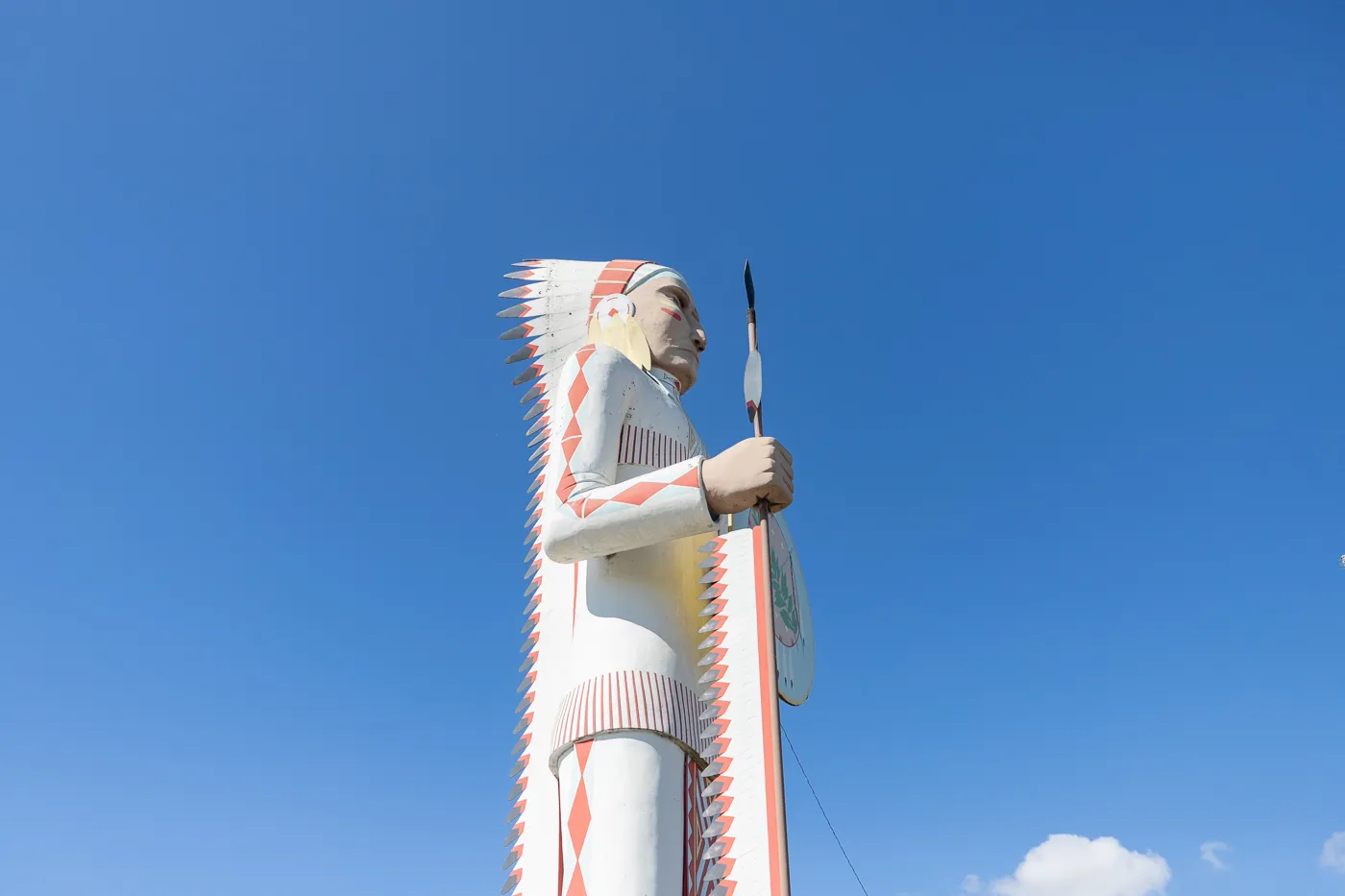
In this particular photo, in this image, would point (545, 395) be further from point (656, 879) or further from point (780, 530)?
point (656, 879)

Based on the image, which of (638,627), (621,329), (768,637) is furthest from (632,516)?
(621,329)

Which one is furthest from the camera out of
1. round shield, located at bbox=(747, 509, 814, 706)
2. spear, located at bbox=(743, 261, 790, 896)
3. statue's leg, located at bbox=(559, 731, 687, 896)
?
round shield, located at bbox=(747, 509, 814, 706)

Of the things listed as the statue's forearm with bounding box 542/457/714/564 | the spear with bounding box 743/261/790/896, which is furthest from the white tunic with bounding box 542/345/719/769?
the spear with bounding box 743/261/790/896

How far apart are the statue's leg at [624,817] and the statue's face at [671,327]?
205 centimetres

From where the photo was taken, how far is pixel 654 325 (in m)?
5.32

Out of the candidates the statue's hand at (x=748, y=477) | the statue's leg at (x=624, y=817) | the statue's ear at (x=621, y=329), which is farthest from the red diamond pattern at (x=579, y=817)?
the statue's ear at (x=621, y=329)

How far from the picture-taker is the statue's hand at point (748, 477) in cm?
392

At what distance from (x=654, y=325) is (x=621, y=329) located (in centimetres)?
18

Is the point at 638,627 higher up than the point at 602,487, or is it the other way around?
the point at 602,487

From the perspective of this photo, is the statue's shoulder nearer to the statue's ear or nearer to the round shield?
the statue's ear

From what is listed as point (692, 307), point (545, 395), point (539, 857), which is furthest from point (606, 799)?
Answer: point (692, 307)

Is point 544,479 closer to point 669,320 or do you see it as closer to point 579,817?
point 669,320

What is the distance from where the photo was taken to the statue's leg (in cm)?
379

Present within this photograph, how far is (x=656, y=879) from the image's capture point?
149 inches
